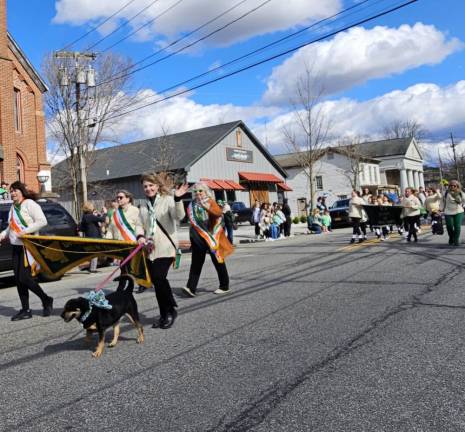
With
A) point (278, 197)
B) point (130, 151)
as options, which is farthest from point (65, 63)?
point (278, 197)

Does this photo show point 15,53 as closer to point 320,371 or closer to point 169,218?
point 169,218

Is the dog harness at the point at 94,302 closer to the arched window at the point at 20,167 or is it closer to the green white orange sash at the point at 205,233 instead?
the green white orange sash at the point at 205,233

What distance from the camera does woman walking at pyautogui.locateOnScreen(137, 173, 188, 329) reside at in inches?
239

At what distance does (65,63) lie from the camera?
3006 cm

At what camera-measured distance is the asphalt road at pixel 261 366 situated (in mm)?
3568

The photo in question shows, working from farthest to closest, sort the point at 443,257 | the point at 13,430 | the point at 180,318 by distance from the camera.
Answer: the point at 443,257 → the point at 180,318 → the point at 13,430

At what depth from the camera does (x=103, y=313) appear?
5191 millimetres

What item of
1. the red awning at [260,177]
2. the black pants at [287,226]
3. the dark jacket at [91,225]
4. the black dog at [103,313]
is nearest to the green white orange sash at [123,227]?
the black dog at [103,313]

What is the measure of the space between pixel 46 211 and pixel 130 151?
33.4m

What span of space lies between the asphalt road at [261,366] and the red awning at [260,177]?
35.2 meters

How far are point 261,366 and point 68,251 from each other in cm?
353

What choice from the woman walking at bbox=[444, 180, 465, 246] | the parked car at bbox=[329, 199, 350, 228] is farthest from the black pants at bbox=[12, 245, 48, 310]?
the parked car at bbox=[329, 199, 350, 228]

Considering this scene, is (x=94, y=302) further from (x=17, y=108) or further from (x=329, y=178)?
(x=329, y=178)

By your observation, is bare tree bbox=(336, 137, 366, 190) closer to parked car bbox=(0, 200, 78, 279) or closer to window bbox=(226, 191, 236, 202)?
window bbox=(226, 191, 236, 202)
